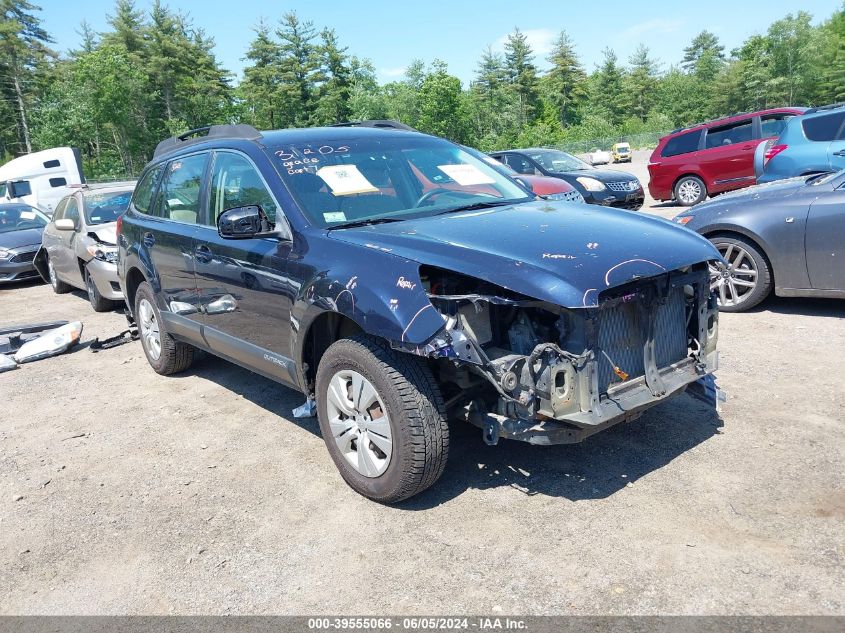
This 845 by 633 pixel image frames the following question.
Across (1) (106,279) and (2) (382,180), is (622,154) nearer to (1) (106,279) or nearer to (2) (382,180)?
(1) (106,279)

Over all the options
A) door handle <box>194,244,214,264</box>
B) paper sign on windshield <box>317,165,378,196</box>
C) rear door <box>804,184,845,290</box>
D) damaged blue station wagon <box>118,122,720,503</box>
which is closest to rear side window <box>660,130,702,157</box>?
rear door <box>804,184,845,290</box>

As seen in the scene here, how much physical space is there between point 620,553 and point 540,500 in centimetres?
58

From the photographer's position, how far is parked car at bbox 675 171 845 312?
5820 mm

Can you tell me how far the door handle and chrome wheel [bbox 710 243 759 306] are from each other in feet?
14.2

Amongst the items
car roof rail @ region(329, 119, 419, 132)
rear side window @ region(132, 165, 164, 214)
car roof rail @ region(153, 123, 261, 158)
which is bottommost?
rear side window @ region(132, 165, 164, 214)

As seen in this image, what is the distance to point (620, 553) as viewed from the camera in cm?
305

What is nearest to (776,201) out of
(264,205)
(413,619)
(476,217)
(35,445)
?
(476,217)

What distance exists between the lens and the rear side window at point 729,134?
14578mm

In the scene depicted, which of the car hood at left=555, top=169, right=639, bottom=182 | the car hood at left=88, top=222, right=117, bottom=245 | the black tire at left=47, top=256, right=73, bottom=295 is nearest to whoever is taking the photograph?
the car hood at left=88, top=222, right=117, bottom=245

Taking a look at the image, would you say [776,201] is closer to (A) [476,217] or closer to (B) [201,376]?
(A) [476,217]

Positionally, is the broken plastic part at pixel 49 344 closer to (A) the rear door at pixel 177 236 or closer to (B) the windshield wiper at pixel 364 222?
(A) the rear door at pixel 177 236

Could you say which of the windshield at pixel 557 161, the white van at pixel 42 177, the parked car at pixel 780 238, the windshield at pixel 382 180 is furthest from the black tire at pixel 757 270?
the white van at pixel 42 177

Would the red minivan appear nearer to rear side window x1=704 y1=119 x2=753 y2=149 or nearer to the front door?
rear side window x1=704 y1=119 x2=753 y2=149

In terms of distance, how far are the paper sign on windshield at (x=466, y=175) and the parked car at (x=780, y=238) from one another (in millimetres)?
2523
